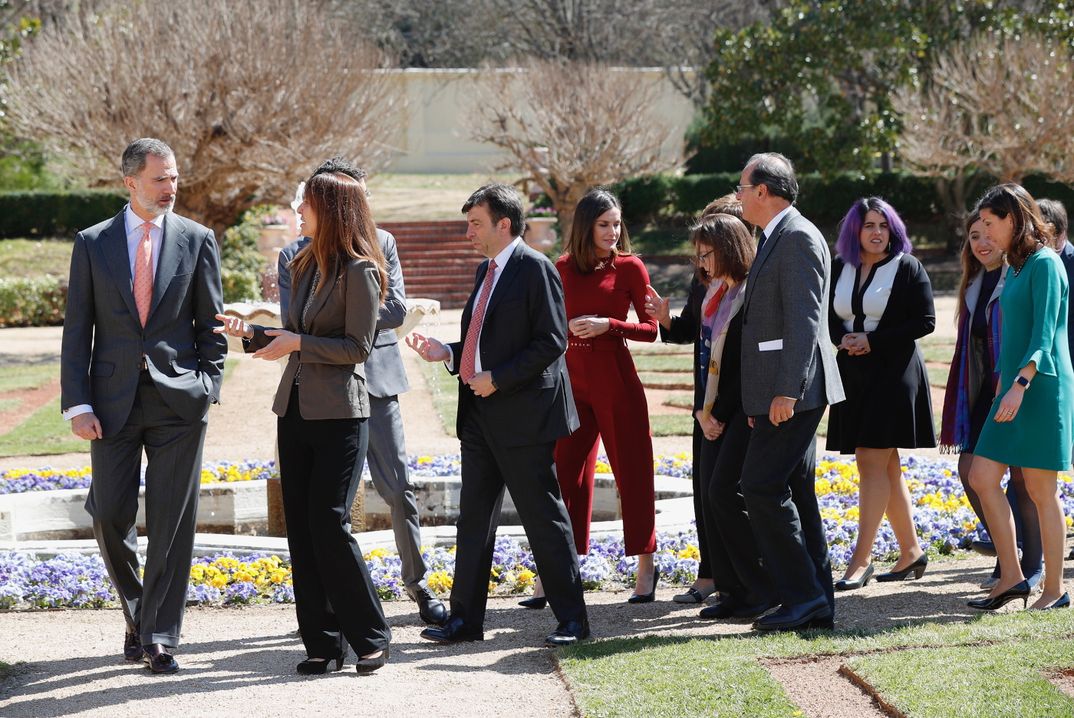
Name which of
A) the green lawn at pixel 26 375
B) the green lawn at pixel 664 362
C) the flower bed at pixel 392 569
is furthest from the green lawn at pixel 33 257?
the flower bed at pixel 392 569

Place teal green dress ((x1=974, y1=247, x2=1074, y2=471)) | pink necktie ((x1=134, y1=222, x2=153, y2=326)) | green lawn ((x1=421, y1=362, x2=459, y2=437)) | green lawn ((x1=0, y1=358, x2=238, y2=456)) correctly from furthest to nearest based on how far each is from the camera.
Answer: green lawn ((x1=421, y1=362, x2=459, y2=437))
green lawn ((x1=0, y1=358, x2=238, y2=456))
teal green dress ((x1=974, y1=247, x2=1074, y2=471))
pink necktie ((x1=134, y1=222, x2=153, y2=326))

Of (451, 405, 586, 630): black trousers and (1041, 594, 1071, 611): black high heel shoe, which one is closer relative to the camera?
(451, 405, 586, 630): black trousers

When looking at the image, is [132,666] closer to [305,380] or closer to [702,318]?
[305,380]

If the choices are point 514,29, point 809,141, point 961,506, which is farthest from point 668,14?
point 961,506

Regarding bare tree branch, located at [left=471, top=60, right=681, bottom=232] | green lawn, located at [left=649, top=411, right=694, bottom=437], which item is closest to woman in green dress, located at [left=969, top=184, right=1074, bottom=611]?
green lawn, located at [left=649, top=411, right=694, bottom=437]

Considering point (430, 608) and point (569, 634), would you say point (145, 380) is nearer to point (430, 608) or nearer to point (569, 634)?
point (430, 608)

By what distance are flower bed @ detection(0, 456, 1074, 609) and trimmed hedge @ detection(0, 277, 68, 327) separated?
17.0 meters

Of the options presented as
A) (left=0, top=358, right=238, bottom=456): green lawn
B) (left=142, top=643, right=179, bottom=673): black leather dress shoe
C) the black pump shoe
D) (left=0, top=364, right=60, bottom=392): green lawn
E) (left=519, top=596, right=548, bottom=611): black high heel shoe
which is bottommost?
(left=0, top=364, right=60, bottom=392): green lawn

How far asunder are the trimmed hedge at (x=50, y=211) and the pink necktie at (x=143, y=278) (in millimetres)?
27596

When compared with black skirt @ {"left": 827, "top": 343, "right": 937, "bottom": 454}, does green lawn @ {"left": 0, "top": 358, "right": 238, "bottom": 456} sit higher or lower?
lower

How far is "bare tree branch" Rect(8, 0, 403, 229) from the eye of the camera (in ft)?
59.3

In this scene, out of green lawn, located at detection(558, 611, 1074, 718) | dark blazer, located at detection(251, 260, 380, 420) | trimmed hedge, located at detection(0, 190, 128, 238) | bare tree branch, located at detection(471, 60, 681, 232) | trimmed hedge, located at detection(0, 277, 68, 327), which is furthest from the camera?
trimmed hedge, located at detection(0, 190, 128, 238)

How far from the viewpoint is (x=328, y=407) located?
448cm

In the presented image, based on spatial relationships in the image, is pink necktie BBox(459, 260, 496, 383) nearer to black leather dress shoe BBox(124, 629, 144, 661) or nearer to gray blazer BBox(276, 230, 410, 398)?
gray blazer BBox(276, 230, 410, 398)
